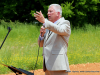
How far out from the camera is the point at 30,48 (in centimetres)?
920

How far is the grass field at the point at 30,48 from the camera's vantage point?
666cm

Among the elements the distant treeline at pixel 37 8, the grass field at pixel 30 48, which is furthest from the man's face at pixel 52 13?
the distant treeline at pixel 37 8

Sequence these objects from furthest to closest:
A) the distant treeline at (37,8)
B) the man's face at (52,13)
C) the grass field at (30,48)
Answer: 1. the distant treeline at (37,8)
2. the grass field at (30,48)
3. the man's face at (52,13)

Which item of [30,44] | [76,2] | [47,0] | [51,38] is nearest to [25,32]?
[30,44]

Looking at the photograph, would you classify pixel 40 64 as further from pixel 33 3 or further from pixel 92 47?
pixel 33 3

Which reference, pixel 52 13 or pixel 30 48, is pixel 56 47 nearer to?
pixel 52 13

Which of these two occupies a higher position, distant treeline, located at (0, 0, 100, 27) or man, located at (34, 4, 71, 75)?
man, located at (34, 4, 71, 75)

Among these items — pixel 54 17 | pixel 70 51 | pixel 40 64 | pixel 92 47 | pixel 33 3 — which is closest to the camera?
pixel 54 17

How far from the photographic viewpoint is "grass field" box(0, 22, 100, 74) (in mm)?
6660

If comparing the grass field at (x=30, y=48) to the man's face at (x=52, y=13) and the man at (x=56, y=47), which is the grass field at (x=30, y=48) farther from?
the man's face at (x=52, y=13)

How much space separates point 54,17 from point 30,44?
7.66 metres

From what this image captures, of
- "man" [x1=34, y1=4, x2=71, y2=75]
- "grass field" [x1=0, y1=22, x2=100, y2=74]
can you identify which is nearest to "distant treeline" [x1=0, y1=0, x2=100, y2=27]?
"grass field" [x1=0, y1=22, x2=100, y2=74]

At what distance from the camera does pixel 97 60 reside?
742cm

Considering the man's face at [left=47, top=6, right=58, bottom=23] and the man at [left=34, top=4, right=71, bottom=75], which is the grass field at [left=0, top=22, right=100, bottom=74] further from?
the man's face at [left=47, top=6, right=58, bottom=23]
